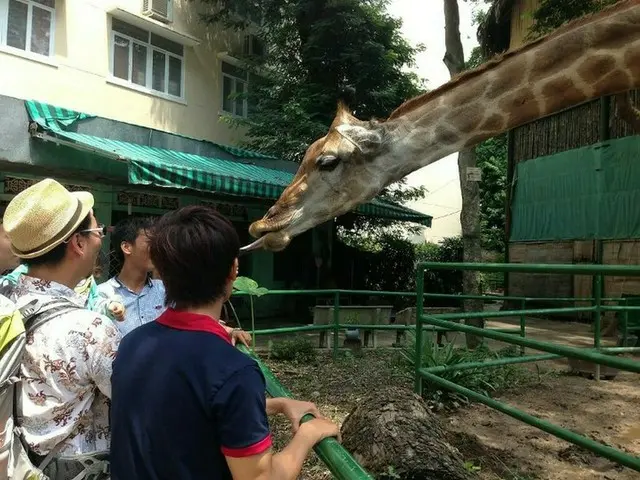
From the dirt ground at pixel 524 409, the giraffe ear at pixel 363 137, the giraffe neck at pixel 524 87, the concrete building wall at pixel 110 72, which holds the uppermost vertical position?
the concrete building wall at pixel 110 72

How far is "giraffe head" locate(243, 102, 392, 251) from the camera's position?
14.4 ft

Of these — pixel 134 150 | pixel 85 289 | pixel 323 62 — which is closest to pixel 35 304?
pixel 85 289

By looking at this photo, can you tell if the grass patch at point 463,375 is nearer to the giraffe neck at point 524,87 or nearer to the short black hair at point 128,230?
the giraffe neck at point 524,87

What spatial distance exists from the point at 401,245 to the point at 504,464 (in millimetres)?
11794

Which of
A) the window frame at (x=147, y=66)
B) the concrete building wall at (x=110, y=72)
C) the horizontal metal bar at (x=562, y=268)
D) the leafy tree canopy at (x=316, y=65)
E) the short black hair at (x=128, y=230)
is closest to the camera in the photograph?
the horizontal metal bar at (x=562, y=268)

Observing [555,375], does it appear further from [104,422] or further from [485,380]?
[104,422]

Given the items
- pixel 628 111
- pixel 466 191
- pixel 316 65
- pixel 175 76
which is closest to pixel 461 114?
pixel 628 111

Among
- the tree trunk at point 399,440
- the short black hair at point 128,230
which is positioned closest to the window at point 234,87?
the short black hair at point 128,230

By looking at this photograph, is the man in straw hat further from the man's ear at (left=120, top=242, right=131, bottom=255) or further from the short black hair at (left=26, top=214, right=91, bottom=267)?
the man's ear at (left=120, top=242, right=131, bottom=255)

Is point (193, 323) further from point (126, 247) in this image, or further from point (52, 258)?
point (126, 247)

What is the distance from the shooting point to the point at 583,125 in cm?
1167

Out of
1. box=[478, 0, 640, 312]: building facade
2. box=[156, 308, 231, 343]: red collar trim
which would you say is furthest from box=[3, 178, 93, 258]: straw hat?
box=[478, 0, 640, 312]: building facade

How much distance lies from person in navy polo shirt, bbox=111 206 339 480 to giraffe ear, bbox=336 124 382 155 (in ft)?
10.6

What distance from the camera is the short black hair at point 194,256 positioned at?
124 centimetres
